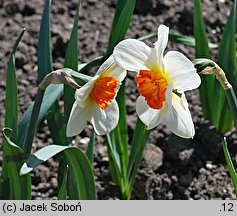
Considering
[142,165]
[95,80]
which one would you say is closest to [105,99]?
[95,80]

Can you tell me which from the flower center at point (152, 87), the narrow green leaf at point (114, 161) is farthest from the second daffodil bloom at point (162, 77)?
the narrow green leaf at point (114, 161)

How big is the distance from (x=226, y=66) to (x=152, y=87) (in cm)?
97

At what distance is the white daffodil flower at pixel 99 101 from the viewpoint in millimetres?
1456

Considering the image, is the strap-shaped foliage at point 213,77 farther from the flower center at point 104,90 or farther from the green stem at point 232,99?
the flower center at point 104,90

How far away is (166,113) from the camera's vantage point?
1.44 meters

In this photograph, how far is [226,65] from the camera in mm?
2324

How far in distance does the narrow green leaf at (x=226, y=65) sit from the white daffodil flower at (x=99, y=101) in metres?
0.78

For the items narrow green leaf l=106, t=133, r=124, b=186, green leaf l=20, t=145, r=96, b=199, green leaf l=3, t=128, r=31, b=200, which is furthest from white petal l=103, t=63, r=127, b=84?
narrow green leaf l=106, t=133, r=124, b=186

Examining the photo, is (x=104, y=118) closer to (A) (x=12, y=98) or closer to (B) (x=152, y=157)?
(A) (x=12, y=98)

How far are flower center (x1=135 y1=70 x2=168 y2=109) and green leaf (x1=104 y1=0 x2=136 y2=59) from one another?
54 cm

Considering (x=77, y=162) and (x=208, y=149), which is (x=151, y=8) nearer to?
(x=208, y=149)

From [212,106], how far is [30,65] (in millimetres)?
809

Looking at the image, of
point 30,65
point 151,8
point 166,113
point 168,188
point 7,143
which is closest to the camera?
point 166,113

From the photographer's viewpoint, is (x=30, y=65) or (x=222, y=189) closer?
(x=222, y=189)
